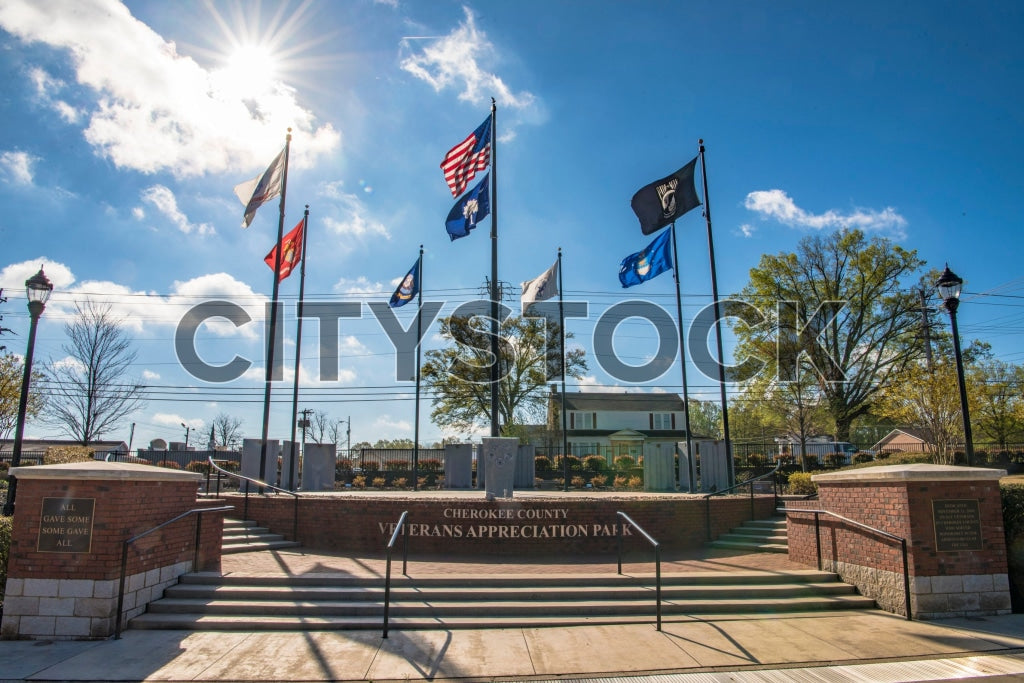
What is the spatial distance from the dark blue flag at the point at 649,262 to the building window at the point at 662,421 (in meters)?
38.1

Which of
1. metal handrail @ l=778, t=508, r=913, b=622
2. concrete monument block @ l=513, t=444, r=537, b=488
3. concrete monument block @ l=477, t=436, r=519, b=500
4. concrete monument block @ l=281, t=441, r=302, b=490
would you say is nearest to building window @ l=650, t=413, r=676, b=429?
concrete monument block @ l=513, t=444, r=537, b=488

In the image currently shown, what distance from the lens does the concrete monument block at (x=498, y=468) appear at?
13688 millimetres

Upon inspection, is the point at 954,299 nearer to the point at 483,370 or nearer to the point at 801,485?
the point at 801,485

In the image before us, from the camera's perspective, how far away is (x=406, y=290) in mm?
21375

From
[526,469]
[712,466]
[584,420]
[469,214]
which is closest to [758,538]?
[712,466]

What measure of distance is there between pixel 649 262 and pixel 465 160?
5.84m

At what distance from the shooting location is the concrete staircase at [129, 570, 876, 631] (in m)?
8.01

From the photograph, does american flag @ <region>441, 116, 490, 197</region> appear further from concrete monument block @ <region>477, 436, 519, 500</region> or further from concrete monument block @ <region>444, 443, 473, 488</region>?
concrete monument block @ <region>444, 443, 473, 488</region>

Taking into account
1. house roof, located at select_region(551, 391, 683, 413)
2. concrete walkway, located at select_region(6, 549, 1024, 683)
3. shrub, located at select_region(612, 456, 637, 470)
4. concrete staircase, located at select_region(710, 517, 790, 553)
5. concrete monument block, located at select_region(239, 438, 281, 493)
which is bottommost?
concrete walkway, located at select_region(6, 549, 1024, 683)

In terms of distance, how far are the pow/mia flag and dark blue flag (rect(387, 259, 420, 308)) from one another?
7958 mm

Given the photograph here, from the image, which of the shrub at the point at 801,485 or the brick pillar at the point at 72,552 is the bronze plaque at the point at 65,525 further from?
the shrub at the point at 801,485

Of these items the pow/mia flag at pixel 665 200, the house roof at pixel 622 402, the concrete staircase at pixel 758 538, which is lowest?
the concrete staircase at pixel 758 538

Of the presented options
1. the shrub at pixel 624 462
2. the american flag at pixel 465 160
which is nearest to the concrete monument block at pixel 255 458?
the american flag at pixel 465 160

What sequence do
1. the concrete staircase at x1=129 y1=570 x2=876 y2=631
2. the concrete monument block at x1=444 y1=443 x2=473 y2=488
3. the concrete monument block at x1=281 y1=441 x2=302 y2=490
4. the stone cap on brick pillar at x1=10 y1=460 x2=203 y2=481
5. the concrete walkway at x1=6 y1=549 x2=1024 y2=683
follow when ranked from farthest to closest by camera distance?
the concrete monument block at x1=444 y1=443 x2=473 y2=488 < the concrete monument block at x1=281 y1=441 x2=302 y2=490 < the concrete staircase at x1=129 y1=570 x2=876 y2=631 < the stone cap on brick pillar at x1=10 y1=460 x2=203 y2=481 < the concrete walkway at x1=6 y1=549 x2=1024 y2=683
